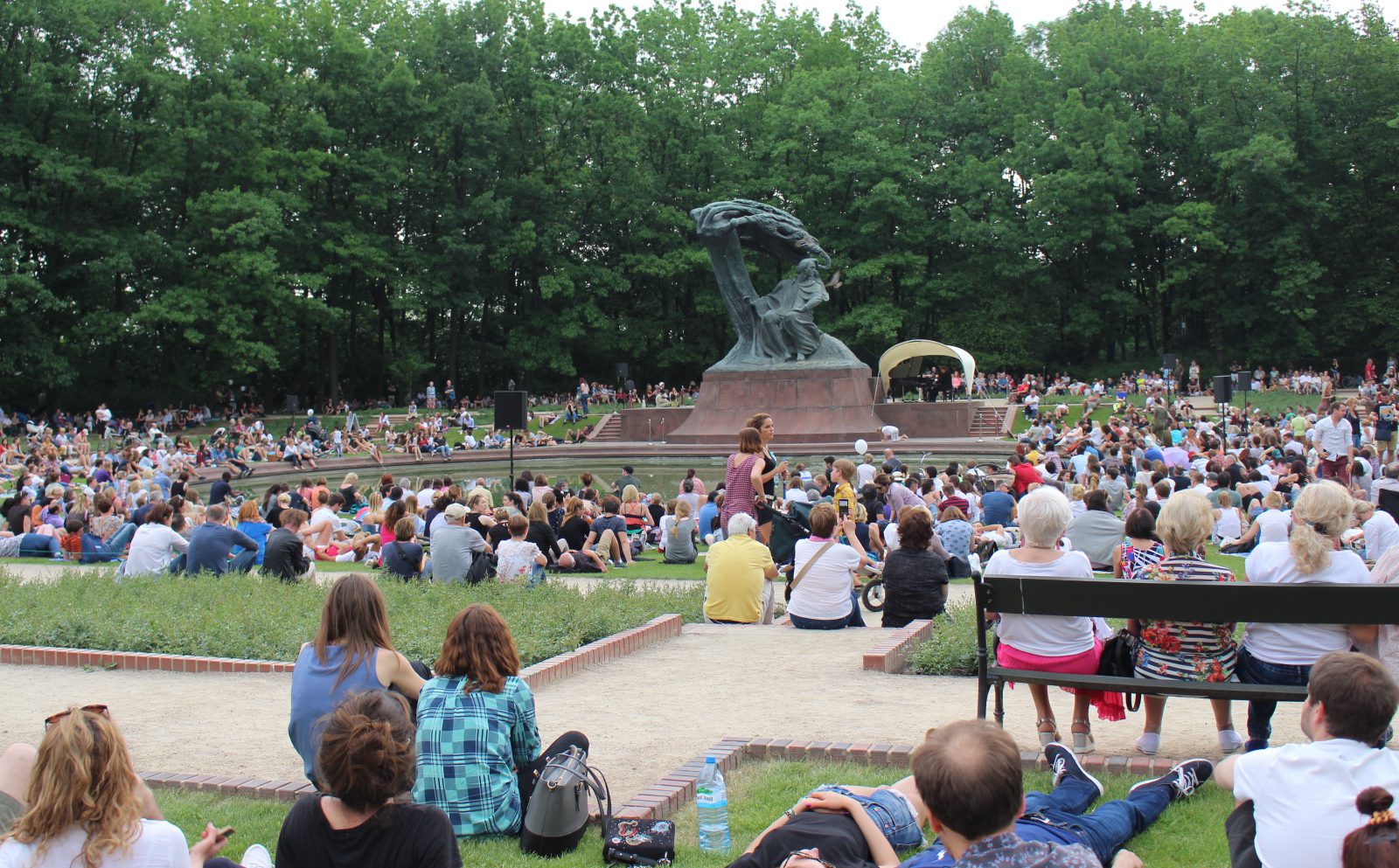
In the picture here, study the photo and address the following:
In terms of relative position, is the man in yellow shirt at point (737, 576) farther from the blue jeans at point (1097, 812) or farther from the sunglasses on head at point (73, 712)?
the sunglasses on head at point (73, 712)

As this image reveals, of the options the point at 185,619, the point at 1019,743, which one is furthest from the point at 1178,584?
the point at 185,619

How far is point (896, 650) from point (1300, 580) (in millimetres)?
2907

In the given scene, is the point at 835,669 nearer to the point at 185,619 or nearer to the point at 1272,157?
the point at 185,619

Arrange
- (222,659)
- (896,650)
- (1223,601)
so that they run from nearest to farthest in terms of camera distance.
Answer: (1223,601) → (896,650) → (222,659)

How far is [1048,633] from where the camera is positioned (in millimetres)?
5777

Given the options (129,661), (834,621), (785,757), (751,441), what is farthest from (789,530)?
(785,757)

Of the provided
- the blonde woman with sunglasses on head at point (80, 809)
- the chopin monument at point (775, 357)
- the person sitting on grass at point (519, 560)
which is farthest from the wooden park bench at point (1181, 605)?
the chopin monument at point (775, 357)

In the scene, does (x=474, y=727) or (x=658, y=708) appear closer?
(x=474, y=727)

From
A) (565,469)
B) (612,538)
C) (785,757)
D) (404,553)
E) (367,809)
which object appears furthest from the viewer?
(565,469)

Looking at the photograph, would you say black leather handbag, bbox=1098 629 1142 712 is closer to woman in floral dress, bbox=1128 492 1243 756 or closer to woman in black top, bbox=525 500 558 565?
woman in floral dress, bbox=1128 492 1243 756

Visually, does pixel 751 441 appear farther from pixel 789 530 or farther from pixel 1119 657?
pixel 1119 657

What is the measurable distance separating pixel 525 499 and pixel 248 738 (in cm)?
951

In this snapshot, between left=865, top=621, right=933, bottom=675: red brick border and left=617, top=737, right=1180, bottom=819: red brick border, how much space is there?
6.28ft

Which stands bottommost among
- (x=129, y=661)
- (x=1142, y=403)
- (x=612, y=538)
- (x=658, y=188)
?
(x=129, y=661)
